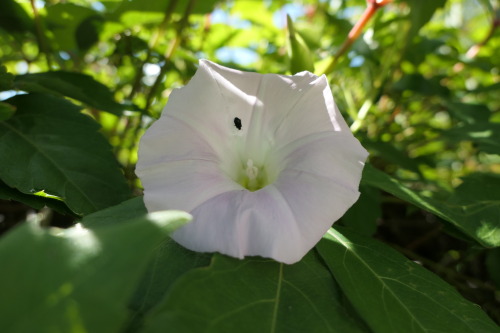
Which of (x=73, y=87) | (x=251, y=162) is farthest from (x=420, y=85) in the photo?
(x=73, y=87)

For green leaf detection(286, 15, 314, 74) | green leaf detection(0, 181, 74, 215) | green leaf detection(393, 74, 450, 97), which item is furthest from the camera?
green leaf detection(393, 74, 450, 97)

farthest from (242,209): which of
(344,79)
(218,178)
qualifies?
(344,79)

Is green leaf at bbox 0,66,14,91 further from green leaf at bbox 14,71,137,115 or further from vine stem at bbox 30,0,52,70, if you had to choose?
vine stem at bbox 30,0,52,70

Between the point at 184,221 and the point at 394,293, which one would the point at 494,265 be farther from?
the point at 184,221

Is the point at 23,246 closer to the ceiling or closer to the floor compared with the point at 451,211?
closer to the ceiling

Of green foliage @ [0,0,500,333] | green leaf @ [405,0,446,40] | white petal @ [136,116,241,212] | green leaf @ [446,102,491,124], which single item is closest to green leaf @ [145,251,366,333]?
green foliage @ [0,0,500,333]

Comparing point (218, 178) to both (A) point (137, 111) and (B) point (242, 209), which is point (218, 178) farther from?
(A) point (137, 111)

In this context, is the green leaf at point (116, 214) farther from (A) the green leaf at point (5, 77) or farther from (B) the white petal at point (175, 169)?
(A) the green leaf at point (5, 77)

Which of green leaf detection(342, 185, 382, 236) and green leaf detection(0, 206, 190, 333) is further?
green leaf detection(342, 185, 382, 236)
